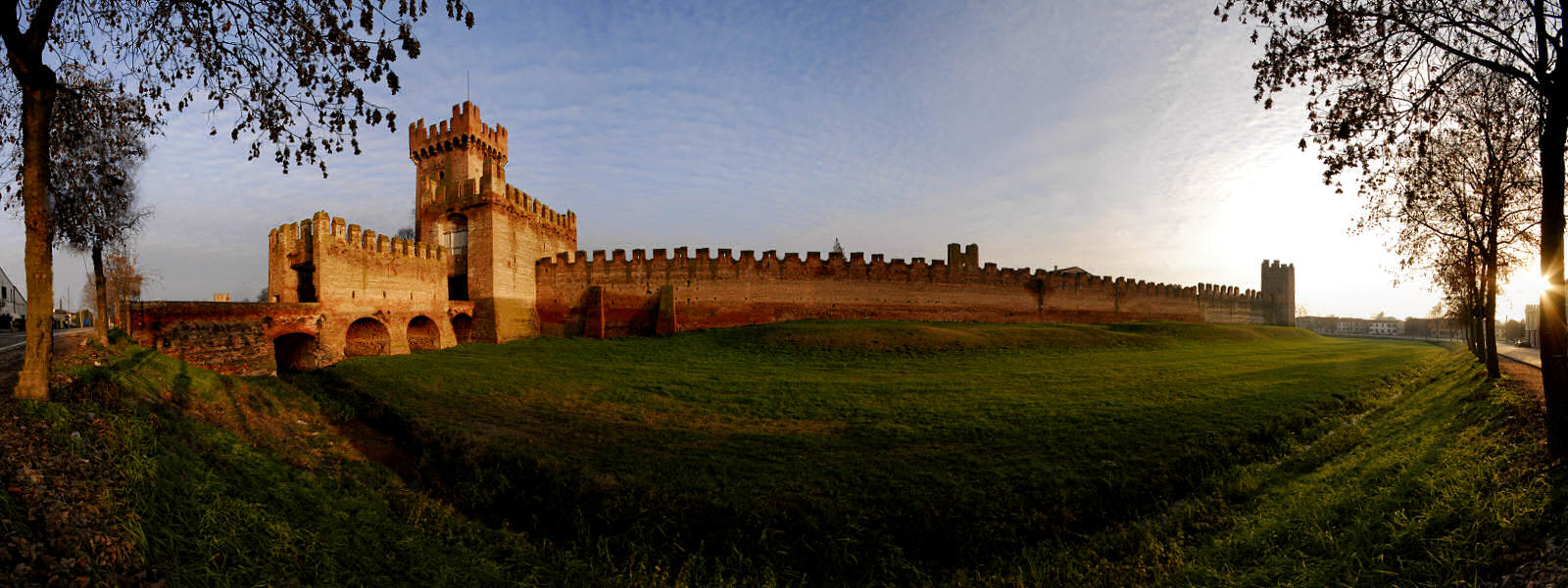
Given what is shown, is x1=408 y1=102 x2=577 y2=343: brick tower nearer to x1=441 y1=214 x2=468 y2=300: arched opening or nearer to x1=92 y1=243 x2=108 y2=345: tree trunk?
x1=441 y1=214 x2=468 y2=300: arched opening

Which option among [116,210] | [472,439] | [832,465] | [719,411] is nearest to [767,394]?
[719,411]

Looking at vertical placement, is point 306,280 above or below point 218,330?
above

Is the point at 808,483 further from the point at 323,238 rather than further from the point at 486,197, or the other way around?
the point at 486,197

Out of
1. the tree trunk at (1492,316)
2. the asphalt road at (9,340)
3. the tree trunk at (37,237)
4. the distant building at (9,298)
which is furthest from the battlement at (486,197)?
the distant building at (9,298)

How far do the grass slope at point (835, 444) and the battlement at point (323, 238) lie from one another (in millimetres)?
5721

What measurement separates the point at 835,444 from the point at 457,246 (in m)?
26.5

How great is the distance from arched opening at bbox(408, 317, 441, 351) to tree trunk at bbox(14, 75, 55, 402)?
20588 millimetres

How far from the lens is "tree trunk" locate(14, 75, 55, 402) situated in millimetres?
5348

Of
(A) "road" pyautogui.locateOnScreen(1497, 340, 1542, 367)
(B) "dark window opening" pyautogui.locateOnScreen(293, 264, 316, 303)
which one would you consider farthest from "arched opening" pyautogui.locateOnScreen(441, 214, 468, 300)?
(A) "road" pyautogui.locateOnScreen(1497, 340, 1542, 367)

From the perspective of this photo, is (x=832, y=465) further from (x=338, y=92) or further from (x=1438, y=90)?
(x=1438, y=90)

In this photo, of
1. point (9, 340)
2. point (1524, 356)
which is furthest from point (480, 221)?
point (1524, 356)

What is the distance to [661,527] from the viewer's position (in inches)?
241

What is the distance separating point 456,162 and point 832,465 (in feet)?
97.2

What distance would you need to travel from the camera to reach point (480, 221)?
2653 cm
